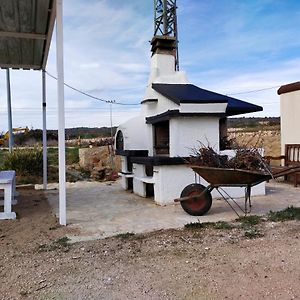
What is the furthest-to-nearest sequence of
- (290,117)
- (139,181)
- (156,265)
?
1. (290,117)
2. (139,181)
3. (156,265)

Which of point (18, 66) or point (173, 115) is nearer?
point (173, 115)

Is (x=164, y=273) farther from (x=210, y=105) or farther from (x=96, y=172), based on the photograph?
(x=96, y=172)

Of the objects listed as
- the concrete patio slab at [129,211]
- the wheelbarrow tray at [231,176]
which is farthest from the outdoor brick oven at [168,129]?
the wheelbarrow tray at [231,176]

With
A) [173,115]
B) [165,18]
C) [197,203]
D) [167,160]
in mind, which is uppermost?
[165,18]

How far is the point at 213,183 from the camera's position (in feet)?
19.0

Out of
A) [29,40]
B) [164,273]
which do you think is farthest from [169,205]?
[29,40]

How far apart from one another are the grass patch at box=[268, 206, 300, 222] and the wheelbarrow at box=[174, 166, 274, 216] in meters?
0.42

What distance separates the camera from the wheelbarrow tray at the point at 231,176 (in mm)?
5453

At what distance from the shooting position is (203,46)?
505 inches

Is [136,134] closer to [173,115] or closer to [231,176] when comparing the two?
[173,115]

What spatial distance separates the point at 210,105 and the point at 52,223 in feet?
11.9

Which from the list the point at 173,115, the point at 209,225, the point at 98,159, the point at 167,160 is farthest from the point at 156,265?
the point at 98,159

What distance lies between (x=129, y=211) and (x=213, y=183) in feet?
5.10

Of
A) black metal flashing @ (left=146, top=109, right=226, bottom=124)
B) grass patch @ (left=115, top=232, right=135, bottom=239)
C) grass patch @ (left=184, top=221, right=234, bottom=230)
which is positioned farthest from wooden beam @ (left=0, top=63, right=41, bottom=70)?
grass patch @ (left=184, top=221, right=234, bottom=230)
